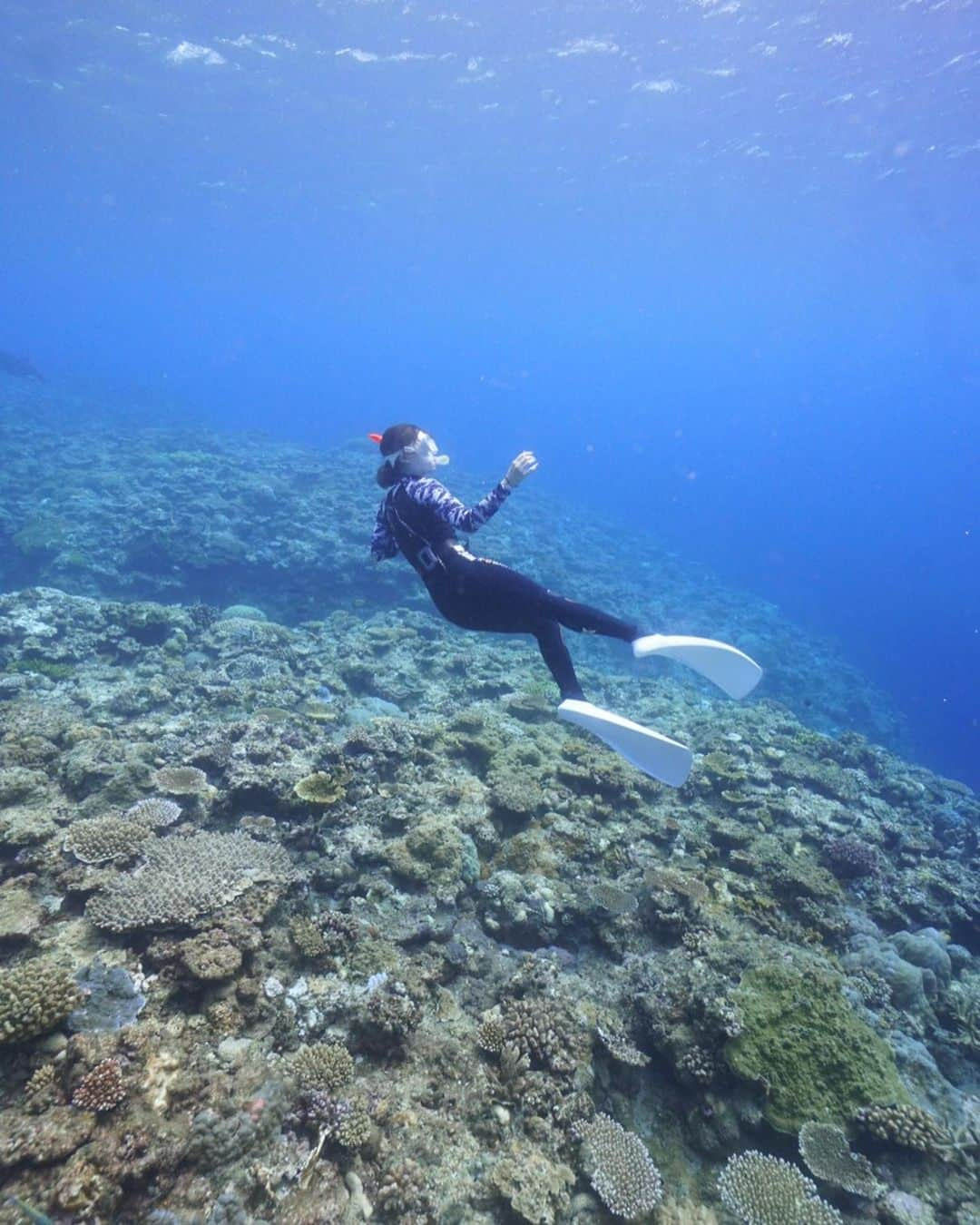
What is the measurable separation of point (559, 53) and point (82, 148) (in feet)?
112

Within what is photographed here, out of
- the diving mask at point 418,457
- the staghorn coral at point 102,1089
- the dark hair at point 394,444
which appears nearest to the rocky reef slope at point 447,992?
the staghorn coral at point 102,1089

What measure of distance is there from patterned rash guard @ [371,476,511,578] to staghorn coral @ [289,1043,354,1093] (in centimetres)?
430

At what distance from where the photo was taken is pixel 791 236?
41781mm

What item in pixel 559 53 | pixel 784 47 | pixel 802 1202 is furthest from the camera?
pixel 559 53

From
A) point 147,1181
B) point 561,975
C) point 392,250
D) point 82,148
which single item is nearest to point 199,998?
point 147,1181

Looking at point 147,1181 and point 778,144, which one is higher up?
point 778,144

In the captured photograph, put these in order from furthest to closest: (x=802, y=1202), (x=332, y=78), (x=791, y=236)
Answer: (x=791, y=236)
(x=332, y=78)
(x=802, y=1202)

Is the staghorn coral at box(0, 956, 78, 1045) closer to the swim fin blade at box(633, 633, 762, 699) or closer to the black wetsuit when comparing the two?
the black wetsuit

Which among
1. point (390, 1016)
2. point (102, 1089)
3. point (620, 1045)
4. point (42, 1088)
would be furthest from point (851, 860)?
point (42, 1088)

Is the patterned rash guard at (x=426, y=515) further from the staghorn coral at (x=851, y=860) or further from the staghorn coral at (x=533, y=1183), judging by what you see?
the staghorn coral at (x=851, y=860)

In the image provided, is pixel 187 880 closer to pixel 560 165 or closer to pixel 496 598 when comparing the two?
pixel 496 598

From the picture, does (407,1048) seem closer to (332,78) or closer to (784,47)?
(784,47)

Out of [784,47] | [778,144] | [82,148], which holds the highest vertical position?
[778,144]

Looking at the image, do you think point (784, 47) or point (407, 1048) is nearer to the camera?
point (407, 1048)
